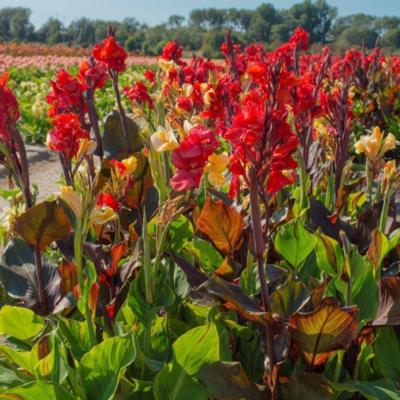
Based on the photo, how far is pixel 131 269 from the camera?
1488 mm

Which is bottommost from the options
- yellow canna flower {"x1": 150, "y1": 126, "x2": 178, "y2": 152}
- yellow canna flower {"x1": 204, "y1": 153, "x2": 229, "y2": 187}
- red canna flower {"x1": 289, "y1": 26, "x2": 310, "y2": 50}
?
yellow canna flower {"x1": 204, "y1": 153, "x2": 229, "y2": 187}

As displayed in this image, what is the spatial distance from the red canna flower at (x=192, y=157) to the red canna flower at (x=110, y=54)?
1108mm

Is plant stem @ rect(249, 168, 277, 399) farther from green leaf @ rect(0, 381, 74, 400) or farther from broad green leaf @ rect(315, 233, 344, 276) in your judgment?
green leaf @ rect(0, 381, 74, 400)

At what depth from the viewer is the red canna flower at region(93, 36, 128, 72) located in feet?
7.05

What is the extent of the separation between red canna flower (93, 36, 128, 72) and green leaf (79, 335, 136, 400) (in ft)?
4.26

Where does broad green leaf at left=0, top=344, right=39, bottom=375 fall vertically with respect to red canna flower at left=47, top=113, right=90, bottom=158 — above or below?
below

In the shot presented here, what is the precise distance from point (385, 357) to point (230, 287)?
16.6 inches

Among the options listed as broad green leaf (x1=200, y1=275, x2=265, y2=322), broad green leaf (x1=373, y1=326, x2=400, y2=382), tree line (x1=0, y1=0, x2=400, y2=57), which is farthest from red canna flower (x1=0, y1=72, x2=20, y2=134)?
tree line (x1=0, y1=0, x2=400, y2=57)

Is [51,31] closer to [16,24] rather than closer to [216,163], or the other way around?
[16,24]

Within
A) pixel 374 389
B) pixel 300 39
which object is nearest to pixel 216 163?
pixel 374 389

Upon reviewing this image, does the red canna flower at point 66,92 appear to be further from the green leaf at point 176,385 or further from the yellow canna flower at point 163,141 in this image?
the green leaf at point 176,385

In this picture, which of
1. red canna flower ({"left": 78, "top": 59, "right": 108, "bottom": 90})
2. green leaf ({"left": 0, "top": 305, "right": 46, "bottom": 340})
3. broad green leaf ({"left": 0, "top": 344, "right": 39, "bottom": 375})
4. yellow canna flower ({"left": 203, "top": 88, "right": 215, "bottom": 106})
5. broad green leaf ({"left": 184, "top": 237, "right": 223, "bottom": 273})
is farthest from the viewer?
red canna flower ({"left": 78, "top": 59, "right": 108, "bottom": 90})

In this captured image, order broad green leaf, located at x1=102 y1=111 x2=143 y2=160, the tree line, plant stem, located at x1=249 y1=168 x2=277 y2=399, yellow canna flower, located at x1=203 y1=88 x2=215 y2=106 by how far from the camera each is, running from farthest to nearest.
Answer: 1. the tree line
2. broad green leaf, located at x1=102 y1=111 x2=143 y2=160
3. yellow canna flower, located at x1=203 y1=88 x2=215 y2=106
4. plant stem, located at x1=249 y1=168 x2=277 y2=399

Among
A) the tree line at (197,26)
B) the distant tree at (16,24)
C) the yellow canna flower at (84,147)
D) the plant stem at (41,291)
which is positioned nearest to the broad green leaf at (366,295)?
the yellow canna flower at (84,147)
